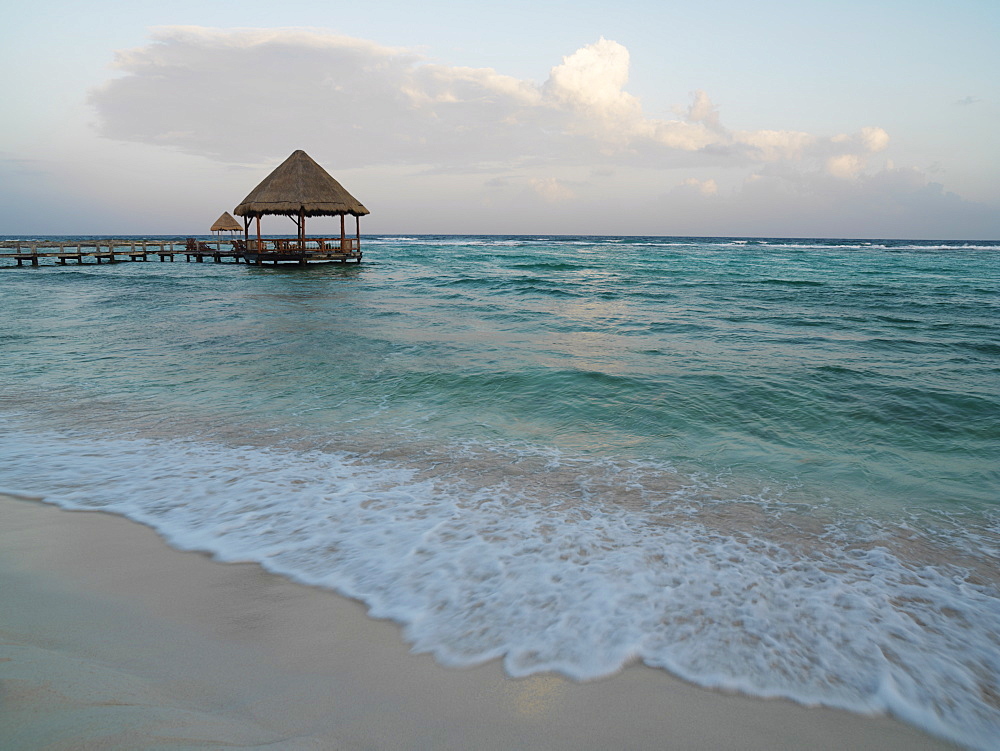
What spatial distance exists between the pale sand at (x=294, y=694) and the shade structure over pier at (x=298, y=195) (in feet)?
98.2

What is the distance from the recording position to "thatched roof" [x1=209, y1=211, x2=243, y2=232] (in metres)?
49.8

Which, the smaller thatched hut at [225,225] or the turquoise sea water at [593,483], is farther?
the smaller thatched hut at [225,225]

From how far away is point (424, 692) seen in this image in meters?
2.38

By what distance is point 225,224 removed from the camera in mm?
50406

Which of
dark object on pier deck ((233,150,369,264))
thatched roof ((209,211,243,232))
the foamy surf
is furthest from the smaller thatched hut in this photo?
the foamy surf

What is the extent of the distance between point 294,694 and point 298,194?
31245 millimetres

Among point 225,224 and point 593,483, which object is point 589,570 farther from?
point 225,224

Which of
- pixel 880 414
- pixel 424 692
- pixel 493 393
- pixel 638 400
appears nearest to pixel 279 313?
pixel 493 393

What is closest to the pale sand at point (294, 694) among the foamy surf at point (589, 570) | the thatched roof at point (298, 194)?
the foamy surf at point (589, 570)

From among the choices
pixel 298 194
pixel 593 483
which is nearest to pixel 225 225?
pixel 298 194

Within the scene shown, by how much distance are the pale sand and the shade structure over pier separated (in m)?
29.9

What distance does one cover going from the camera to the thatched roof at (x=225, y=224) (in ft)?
163

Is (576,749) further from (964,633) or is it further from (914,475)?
(914,475)

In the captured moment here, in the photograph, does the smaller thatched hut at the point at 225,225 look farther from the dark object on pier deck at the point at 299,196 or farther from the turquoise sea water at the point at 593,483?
the turquoise sea water at the point at 593,483
